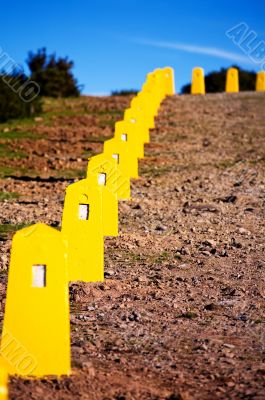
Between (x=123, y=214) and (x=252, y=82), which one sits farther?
(x=252, y=82)

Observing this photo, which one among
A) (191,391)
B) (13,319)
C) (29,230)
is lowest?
(191,391)

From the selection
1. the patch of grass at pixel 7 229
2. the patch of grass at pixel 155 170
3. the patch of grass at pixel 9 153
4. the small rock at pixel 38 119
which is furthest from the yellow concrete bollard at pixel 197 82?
the patch of grass at pixel 7 229

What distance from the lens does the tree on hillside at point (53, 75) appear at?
33.0m

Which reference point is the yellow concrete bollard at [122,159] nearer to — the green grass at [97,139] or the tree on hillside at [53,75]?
the green grass at [97,139]

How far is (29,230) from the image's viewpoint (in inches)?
207

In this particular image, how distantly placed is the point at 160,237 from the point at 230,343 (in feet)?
13.3

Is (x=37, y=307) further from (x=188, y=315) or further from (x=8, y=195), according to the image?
(x=8, y=195)

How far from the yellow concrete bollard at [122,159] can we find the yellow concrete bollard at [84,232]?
395 cm

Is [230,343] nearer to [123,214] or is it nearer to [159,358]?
[159,358]

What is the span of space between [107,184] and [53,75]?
2338cm

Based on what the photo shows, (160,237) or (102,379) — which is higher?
(160,237)

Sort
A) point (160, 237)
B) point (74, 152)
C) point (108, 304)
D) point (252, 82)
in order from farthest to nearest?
point (252, 82)
point (74, 152)
point (160, 237)
point (108, 304)

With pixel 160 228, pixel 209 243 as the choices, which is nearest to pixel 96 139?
pixel 160 228

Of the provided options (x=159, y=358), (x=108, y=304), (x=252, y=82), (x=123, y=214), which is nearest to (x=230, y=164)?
(x=123, y=214)
